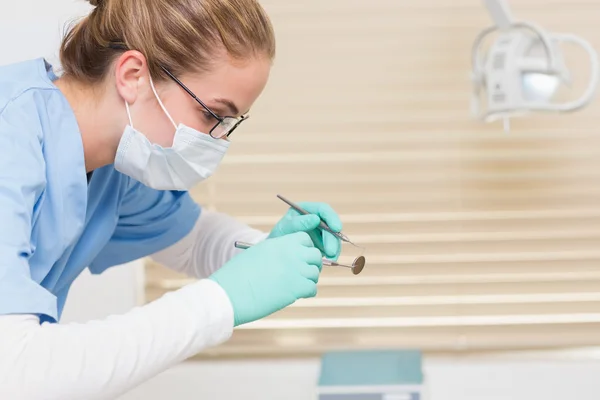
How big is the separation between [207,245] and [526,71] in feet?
2.17

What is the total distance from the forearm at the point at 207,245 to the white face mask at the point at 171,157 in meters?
0.22

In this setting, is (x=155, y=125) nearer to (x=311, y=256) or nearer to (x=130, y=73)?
(x=130, y=73)

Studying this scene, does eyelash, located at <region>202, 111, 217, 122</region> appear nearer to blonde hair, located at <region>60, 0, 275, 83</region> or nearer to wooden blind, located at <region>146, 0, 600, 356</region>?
blonde hair, located at <region>60, 0, 275, 83</region>

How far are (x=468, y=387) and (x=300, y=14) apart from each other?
0.94 metres

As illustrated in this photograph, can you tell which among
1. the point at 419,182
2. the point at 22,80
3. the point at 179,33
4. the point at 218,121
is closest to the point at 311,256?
the point at 218,121

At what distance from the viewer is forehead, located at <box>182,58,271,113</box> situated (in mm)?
1058

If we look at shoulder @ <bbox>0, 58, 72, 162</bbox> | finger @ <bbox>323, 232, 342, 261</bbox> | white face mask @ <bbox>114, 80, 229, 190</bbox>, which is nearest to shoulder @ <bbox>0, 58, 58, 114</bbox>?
shoulder @ <bbox>0, 58, 72, 162</bbox>

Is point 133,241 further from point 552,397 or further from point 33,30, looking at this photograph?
point 552,397

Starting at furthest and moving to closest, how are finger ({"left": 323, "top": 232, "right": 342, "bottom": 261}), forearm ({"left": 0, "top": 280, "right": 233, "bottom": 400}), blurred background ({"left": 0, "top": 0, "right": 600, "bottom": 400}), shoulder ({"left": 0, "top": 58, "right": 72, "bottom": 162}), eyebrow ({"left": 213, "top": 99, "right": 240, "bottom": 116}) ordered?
1. blurred background ({"left": 0, "top": 0, "right": 600, "bottom": 400})
2. finger ({"left": 323, "top": 232, "right": 342, "bottom": 261})
3. eyebrow ({"left": 213, "top": 99, "right": 240, "bottom": 116})
4. shoulder ({"left": 0, "top": 58, "right": 72, "bottom": 162})
5. forearm ({"left": 0, "top": 280, "right": 233, "bottom": 400})

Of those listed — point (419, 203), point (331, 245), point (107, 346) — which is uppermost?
point (419, 203)

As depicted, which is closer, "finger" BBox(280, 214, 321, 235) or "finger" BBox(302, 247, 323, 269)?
"finger" BBox(302, 247, 323, 269)

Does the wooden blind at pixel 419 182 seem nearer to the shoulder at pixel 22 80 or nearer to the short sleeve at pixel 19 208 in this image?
the shoulder at pixel 22 80

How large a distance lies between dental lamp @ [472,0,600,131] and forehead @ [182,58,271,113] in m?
0.50

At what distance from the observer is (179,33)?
1.04 m
